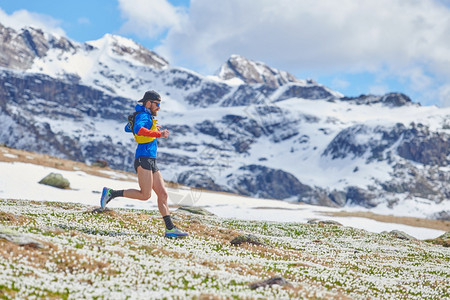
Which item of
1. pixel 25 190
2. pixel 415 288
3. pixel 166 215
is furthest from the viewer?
pixel 25 190

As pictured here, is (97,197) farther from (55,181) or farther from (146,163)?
(146,163)

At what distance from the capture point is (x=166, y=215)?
2062 cm

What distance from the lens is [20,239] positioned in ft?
48.8

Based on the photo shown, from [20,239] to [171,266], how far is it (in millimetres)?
4879

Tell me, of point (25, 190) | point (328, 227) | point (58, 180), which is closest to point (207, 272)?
point (328, 227)

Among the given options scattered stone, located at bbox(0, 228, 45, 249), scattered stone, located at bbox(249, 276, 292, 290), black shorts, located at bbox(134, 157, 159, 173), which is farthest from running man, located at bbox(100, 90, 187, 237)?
scattered stone, located at bbox(249, 276, 292, 290)

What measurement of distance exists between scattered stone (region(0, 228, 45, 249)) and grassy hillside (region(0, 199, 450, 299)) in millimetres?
54

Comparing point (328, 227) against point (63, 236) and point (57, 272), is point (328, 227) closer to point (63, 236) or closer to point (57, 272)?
point (63, 236)

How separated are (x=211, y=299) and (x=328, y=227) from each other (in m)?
33.2

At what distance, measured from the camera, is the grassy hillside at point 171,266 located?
12484 mm

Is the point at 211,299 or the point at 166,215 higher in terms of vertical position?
the point at 166,215

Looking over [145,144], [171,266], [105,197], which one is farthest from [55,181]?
[171,266]

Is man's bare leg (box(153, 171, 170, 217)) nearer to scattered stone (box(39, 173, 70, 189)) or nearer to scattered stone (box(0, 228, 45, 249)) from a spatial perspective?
scattered stone (box(0, 228, 45, 249))

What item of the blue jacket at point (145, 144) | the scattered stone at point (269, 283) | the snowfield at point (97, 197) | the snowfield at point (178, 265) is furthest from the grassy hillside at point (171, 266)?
the snowfield at point (97, 197)
